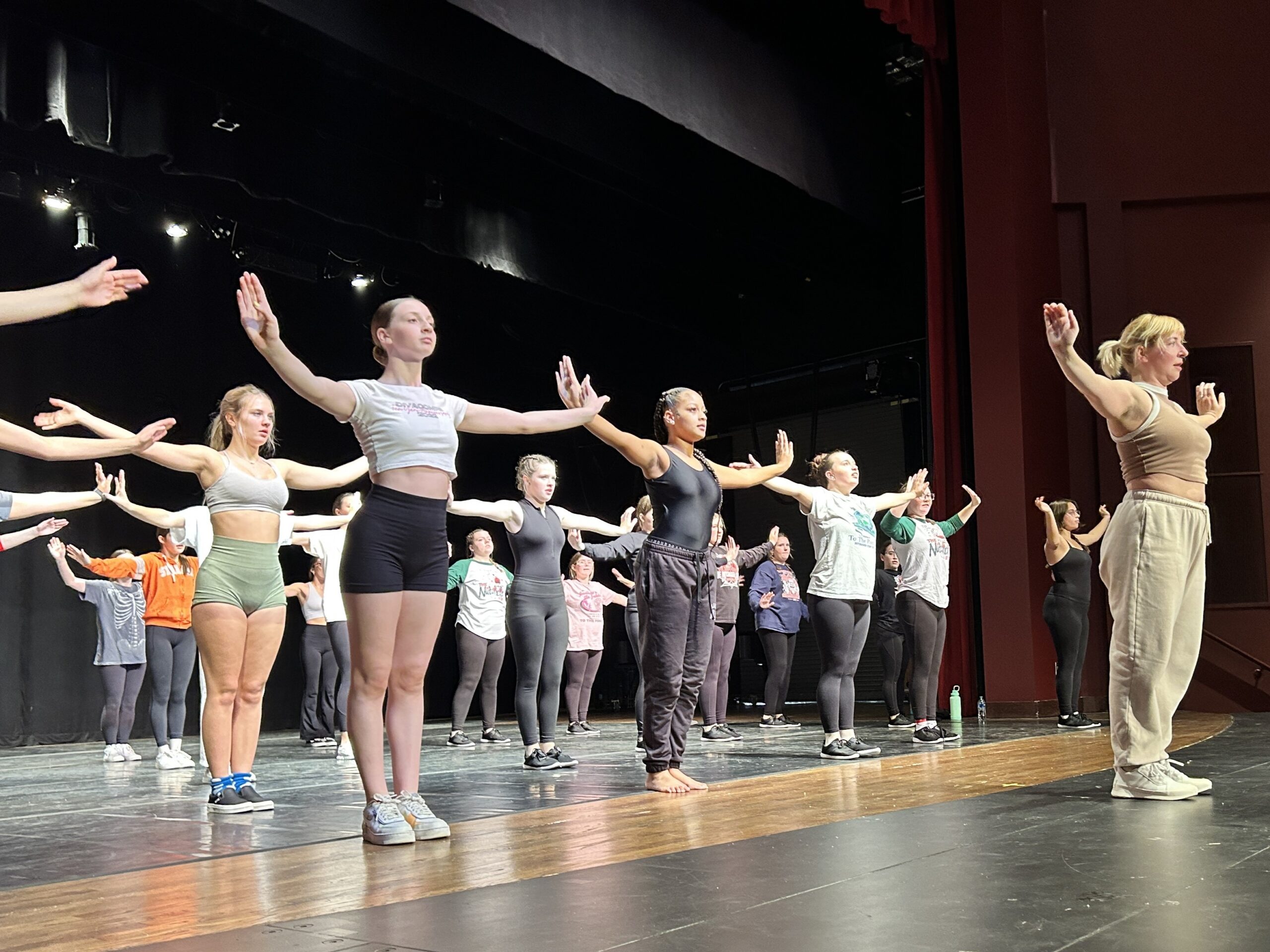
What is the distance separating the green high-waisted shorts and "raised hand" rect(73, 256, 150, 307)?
5.21 feet

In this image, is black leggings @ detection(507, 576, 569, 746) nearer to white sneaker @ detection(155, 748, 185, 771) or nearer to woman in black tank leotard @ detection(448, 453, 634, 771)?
woman in black tank leotard @ detection(448, 453, 634, 771)

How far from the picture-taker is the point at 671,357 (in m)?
13.3

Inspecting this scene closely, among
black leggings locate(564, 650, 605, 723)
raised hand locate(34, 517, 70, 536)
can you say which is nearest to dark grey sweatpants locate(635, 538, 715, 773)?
raised hand locate(34, 517, 70, 536)

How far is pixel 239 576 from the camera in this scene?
4.05 metres

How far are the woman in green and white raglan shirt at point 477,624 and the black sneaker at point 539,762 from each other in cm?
224

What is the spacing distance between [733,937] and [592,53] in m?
5.75

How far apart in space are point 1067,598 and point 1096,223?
12.1 feet

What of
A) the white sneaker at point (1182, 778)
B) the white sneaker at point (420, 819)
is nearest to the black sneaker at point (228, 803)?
the white sneaker at point (420, 819)

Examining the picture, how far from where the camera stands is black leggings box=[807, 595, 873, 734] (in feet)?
18.7

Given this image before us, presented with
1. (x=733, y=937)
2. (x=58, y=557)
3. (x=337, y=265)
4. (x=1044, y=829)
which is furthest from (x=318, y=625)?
(x=733, y=937)

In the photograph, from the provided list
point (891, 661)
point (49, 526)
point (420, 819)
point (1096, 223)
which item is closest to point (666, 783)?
point (420, 819)

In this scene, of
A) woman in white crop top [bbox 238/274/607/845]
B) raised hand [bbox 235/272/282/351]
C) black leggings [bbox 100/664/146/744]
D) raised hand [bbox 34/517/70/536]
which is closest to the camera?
raised hand [bbox 235/272/282/351]

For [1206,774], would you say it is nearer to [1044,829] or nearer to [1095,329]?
[1044,829]

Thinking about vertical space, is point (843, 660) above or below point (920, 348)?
below
